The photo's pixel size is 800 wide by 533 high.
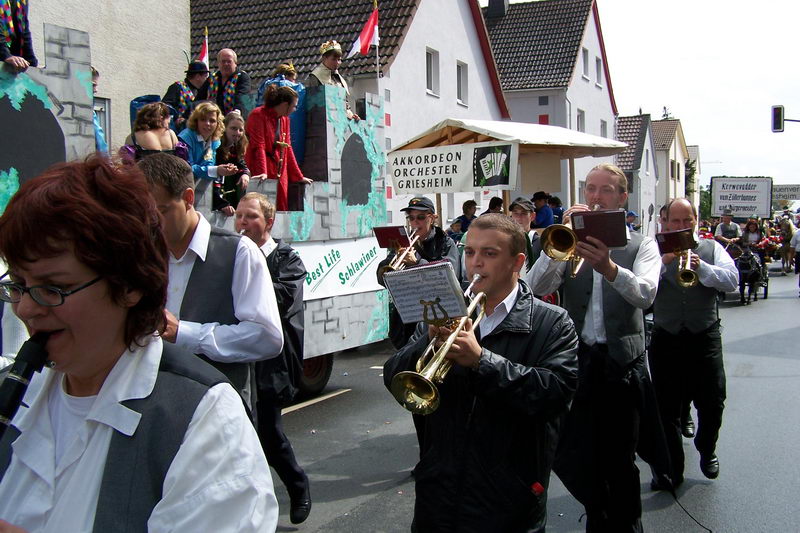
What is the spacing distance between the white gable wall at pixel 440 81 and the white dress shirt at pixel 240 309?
591 inches

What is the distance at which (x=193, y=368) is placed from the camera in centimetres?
168

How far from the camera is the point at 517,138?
10.2 metres

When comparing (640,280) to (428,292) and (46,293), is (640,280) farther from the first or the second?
(46,293)

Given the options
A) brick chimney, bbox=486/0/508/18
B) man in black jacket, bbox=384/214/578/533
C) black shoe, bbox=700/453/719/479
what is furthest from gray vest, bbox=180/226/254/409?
brick chimney, bbox=486/0/508/18

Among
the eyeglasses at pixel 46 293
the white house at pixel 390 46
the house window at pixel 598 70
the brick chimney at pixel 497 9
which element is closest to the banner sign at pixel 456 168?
the white house at pixel 390 46

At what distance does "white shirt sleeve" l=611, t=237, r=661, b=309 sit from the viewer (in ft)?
13.6

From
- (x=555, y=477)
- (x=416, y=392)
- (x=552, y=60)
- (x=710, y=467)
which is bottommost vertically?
(x=555, y=477)

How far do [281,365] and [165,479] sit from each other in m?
3.10

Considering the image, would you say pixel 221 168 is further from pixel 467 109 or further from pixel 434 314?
pixel 467 109

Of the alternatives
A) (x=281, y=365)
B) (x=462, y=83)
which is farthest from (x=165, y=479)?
(x=462, y=83)

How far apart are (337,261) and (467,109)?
16549 mm

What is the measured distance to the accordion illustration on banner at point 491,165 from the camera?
32.6 feet

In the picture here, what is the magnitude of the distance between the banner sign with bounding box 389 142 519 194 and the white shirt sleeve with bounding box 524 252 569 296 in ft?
17.3

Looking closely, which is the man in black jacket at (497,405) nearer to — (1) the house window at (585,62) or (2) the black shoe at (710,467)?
(2) the black shoe at (710,467)
